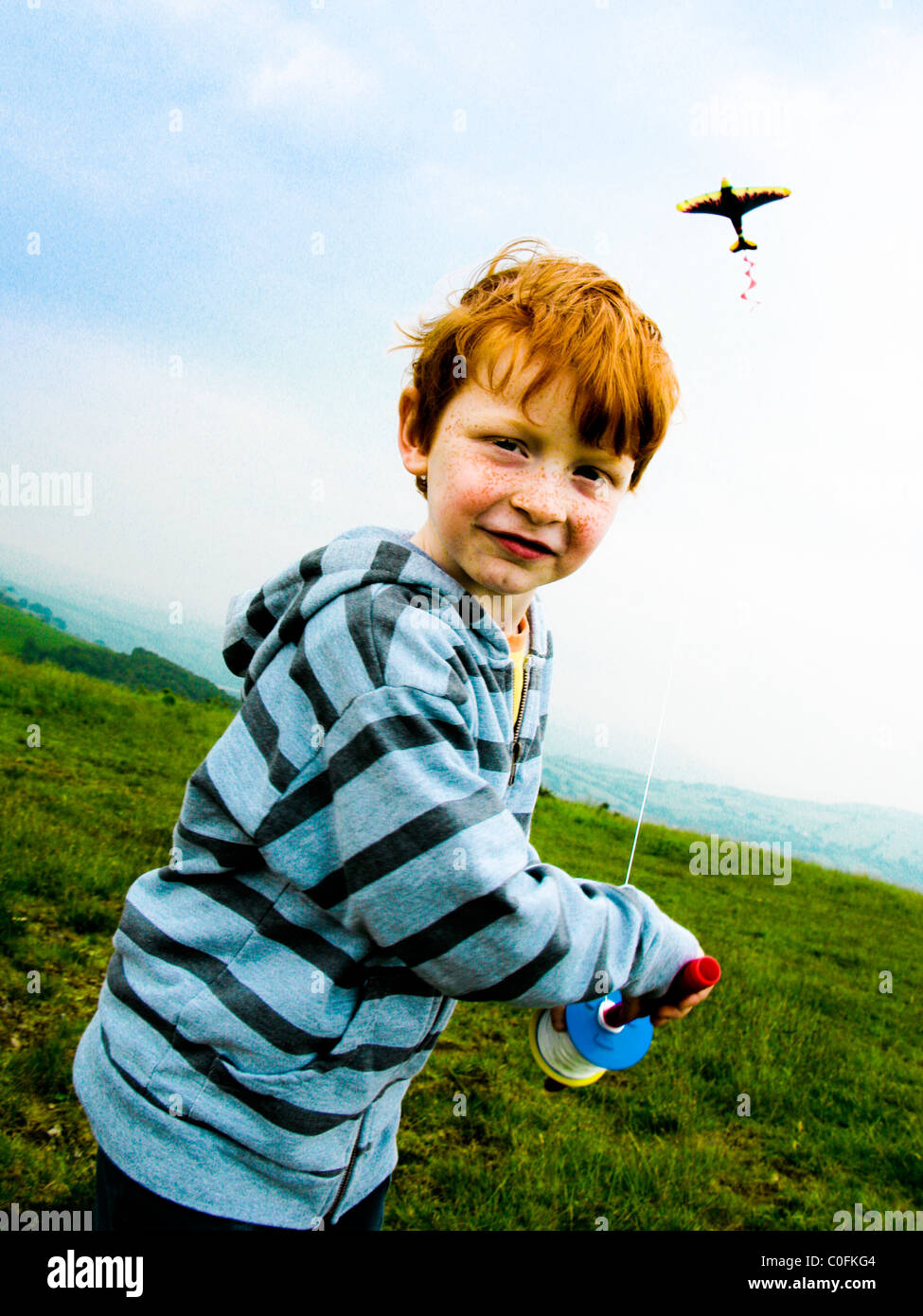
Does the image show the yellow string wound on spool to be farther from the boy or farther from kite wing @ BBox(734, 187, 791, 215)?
kite wing @ BBox(734, 187, 791, 215)

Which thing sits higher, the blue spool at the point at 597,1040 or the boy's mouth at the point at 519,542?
the boy's mouth at the point at 519,542

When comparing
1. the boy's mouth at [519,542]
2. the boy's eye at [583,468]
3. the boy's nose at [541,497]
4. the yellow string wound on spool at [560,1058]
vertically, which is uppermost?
the boy's eye at [583,468]

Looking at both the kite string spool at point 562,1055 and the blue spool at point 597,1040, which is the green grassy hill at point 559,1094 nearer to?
the kite string spool at point 562,1055

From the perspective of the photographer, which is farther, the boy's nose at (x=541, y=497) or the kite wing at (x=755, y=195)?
the kite wing at (x=755, y=195)

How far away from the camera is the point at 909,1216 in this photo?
12.5ft

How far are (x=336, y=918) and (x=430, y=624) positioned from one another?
0.46 meters

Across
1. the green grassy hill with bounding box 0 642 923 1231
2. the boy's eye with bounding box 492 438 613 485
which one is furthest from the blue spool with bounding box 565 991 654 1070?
the green grassy hill with bounding box 0 642 923 1231

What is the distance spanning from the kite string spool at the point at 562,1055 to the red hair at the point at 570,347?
3.77 ft

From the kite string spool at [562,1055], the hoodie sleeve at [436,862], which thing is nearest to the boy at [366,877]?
the hoodie sleeve at [436,862]

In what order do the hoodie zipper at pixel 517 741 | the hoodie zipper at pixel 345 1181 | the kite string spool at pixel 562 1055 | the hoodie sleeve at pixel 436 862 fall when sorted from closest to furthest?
the hoodie sleeve at pixel 436 862 < the hoodie zipper at pixel 345 1181 < the hoodie zipper at pixel 517 741 < the kite string spool at pixel 562 1055

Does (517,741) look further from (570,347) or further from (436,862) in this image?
(570,347)

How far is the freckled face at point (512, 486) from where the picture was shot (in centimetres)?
161

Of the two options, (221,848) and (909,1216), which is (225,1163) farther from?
(909,1216)
